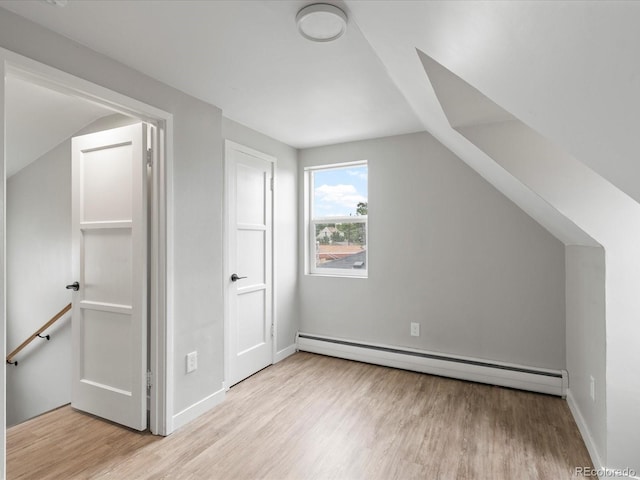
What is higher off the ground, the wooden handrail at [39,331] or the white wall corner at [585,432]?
the wooden handrail at [39,331]

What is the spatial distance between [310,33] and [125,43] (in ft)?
3.17

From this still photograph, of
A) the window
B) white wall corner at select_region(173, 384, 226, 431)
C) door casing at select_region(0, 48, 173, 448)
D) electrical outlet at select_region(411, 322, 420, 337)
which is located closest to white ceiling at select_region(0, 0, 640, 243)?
door casing at select_region(0, 48, 173, 448)

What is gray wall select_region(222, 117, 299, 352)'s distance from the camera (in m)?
3.55

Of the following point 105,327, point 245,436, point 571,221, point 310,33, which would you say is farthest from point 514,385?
point 105,327

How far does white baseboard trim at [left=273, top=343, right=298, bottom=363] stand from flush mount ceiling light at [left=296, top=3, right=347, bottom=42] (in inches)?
112

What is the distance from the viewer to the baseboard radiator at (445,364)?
275cm

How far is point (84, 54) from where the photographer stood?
1817mm

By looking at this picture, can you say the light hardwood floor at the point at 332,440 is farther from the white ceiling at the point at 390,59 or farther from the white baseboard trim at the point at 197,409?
the white ceiling at the point at 390,59

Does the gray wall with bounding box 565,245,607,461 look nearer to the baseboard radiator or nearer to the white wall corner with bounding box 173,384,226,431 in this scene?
the baseboard radiator

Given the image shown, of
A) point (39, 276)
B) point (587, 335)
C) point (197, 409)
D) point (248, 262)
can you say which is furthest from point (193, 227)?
point (587, 335)

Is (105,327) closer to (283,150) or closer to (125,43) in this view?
(125,43)

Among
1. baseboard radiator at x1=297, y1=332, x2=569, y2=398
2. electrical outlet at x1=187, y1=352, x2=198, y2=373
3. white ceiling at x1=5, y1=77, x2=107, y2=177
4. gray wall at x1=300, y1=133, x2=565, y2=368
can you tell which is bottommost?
baseboard radiator at x1=297, y1=332, x2=569, y2=398

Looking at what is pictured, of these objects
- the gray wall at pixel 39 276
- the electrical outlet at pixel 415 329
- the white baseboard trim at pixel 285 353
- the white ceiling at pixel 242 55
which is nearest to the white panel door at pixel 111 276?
the white ceiling at pixel 242 55

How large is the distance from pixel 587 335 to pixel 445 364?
48.6 inches
